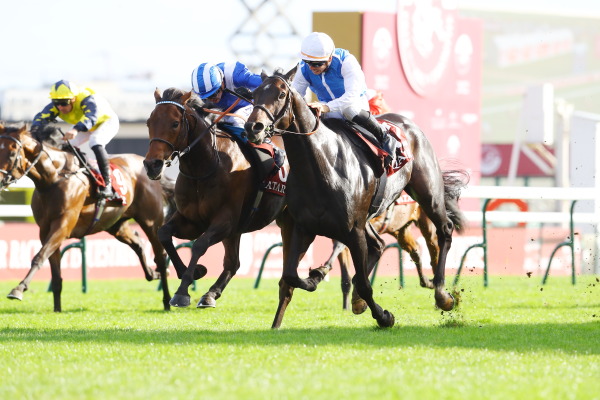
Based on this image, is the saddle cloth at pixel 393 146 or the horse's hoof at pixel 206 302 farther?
the horse's hoof at pixel 206 302

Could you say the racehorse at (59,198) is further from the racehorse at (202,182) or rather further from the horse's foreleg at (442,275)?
the horse's foreleg at (442,275)

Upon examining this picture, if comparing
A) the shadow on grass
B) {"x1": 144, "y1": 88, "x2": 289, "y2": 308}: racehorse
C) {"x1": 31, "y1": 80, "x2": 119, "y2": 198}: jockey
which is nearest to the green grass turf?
the shadow on grass

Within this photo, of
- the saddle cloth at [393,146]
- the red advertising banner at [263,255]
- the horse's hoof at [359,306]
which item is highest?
the saddle cloth at [393,146]

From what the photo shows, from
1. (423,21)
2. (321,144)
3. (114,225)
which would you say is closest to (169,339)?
(321,144)

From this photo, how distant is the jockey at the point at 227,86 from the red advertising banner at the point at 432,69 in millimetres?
7373

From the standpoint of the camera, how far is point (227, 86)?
7.82 meters

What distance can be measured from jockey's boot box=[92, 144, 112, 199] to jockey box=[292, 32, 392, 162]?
2.82 meters

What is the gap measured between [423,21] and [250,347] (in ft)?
36.3

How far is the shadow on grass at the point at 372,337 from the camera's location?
6066mm

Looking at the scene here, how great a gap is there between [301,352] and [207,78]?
2654 millimetres

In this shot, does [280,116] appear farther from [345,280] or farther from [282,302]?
[345,280]

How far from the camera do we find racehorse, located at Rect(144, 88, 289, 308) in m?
7.07

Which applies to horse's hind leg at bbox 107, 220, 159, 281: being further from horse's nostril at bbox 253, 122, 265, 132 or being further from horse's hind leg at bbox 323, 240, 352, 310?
horse's nostril at bbox 253, 122, 265, 132

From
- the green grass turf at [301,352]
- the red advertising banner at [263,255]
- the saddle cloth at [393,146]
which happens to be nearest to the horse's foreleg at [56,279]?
the green grass turf at [301,352]
